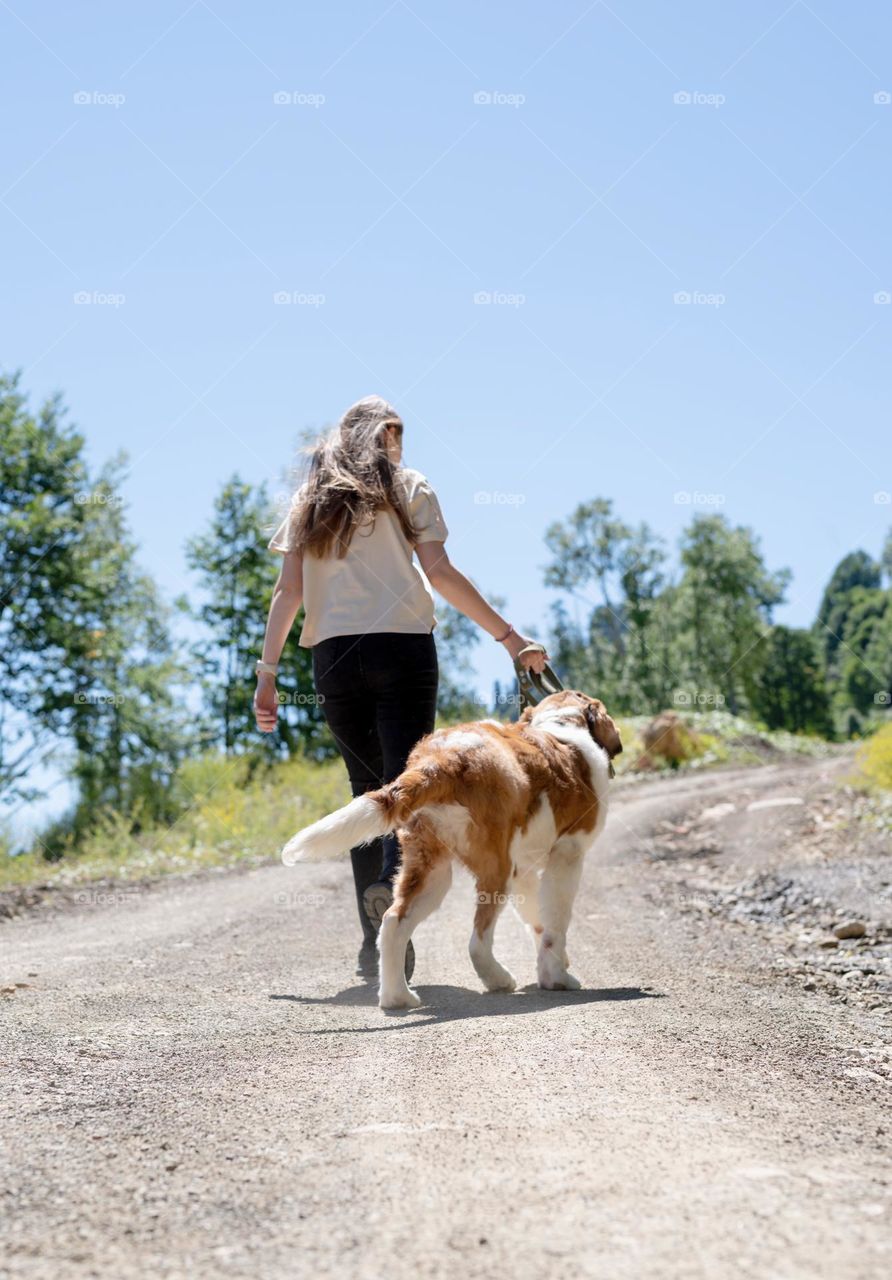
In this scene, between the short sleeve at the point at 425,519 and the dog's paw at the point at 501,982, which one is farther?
the short sleeve at the point at 425,519

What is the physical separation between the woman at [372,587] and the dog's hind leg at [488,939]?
0.51 metres

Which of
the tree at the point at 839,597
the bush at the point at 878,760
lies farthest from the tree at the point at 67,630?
the tree at the point at 839,597

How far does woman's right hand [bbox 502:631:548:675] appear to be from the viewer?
562 cm

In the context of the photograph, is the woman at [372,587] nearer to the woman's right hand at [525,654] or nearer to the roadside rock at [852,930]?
the woman's right hand at [525,654]

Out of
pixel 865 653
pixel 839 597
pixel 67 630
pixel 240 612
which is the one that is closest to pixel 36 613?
pixel 67 630

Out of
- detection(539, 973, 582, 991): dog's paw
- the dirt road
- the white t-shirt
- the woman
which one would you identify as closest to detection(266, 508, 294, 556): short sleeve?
the woman

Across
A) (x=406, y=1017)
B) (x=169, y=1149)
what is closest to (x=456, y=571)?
(x=406, y=1017)

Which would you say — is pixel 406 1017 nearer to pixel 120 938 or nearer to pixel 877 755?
pixel 120 938

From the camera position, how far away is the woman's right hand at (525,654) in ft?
18.4

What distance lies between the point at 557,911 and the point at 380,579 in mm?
1651

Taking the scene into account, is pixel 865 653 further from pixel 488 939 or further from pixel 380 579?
pixel 488 939

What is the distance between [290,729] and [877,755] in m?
17.9

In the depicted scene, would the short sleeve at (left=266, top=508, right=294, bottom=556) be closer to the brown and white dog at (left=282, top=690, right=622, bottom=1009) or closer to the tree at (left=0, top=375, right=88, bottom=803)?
the brown and white dog at (left=282, top=690, right=622, bottom=1009)

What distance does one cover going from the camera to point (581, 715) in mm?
5570
